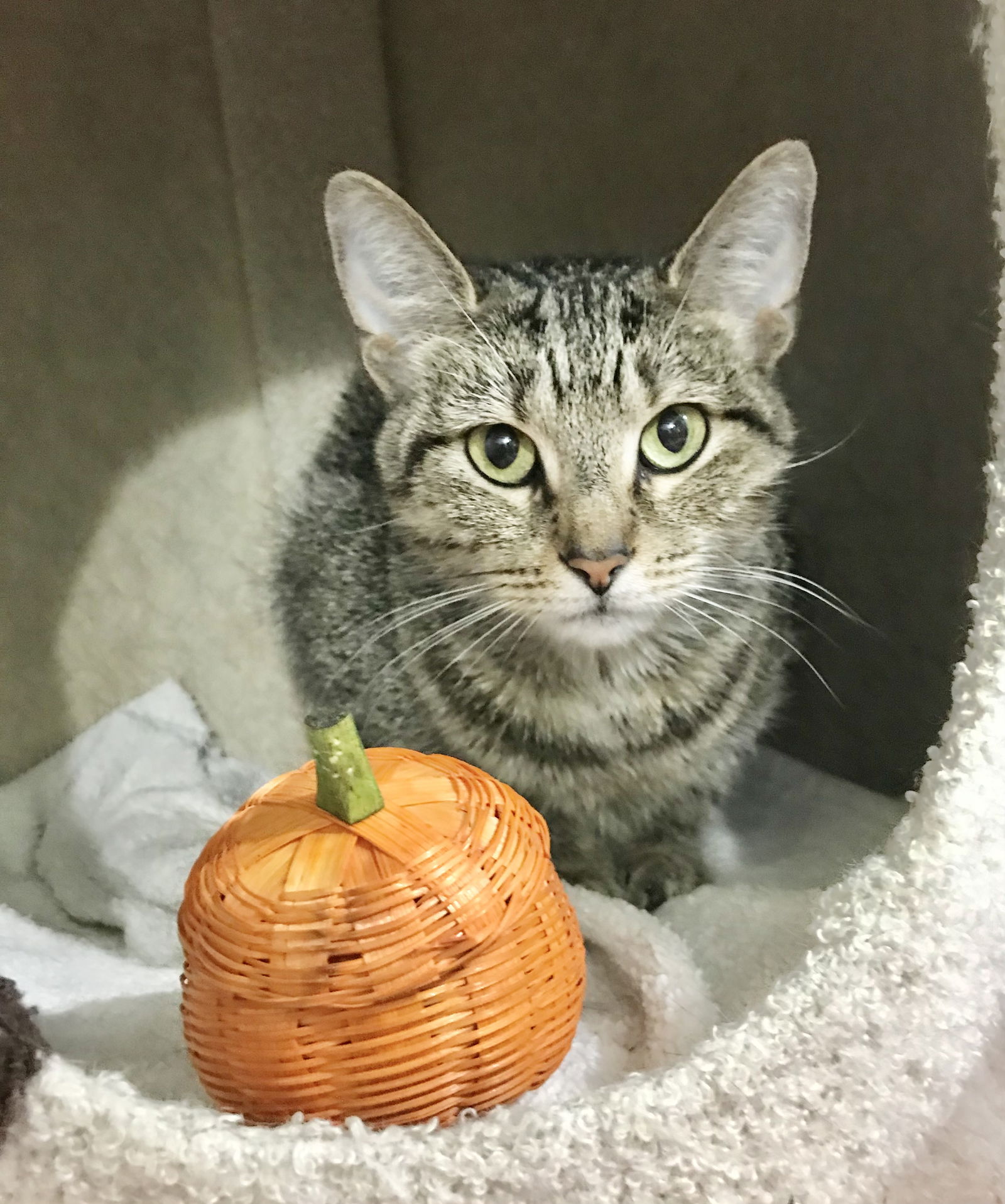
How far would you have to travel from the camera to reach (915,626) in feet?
3.98

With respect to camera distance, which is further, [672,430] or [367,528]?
[367,528]

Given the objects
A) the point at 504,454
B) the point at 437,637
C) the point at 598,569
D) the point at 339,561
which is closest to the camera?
the point at 598,569

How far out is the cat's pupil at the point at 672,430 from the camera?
0.92 meters

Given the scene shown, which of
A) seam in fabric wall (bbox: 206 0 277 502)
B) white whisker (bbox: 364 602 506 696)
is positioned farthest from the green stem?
seam in fabric wall (bbox: 206 0 277 502)

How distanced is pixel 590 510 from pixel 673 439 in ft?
0.45

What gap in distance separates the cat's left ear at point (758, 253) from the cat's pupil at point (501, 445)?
232 mm

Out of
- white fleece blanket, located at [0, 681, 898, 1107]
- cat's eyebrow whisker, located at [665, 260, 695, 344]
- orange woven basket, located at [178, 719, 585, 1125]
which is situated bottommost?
white fleece blanket, located at [0, 681, 898, 1107]

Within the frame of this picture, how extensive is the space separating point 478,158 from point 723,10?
0.52 metres

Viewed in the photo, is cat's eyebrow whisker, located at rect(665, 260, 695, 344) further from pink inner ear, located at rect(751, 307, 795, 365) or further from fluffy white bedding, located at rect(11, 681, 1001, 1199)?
fluffy white bedding, located at rect(11, 681, 1001, 1199)

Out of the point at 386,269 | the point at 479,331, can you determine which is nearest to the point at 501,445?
the point at 479,331

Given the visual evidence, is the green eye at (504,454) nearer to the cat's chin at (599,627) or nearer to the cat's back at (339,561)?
the cat's chin at (599,627)

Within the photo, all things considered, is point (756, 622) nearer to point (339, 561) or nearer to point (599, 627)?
point (599, 627)

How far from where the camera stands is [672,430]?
0.92 meters

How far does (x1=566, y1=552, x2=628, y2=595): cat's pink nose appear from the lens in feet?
2.72
